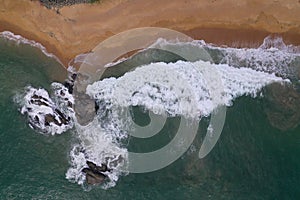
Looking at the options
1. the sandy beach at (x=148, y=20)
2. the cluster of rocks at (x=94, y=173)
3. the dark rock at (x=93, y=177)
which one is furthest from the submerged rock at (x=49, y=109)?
the dark rock at (x=93, y=177)

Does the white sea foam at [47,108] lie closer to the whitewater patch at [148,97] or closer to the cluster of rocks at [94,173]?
the whitewater patch at [148,97]

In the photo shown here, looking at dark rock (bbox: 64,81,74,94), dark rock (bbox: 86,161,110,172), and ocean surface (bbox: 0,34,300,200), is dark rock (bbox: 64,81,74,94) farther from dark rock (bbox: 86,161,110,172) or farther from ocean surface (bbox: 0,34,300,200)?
dark rock (bbox: 86,161,110,172)

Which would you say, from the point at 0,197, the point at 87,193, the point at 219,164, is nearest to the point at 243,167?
the point at 219,164

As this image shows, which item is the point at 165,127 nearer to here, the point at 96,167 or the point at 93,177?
the point at 96,167

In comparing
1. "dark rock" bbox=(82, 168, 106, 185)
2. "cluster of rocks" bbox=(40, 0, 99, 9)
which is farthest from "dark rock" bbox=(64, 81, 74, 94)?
"dark rock" bbox=(82, 168, 106, 185)

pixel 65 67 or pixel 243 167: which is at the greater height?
pixel 65 67

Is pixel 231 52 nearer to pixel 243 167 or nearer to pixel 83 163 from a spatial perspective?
pixel 243 167
